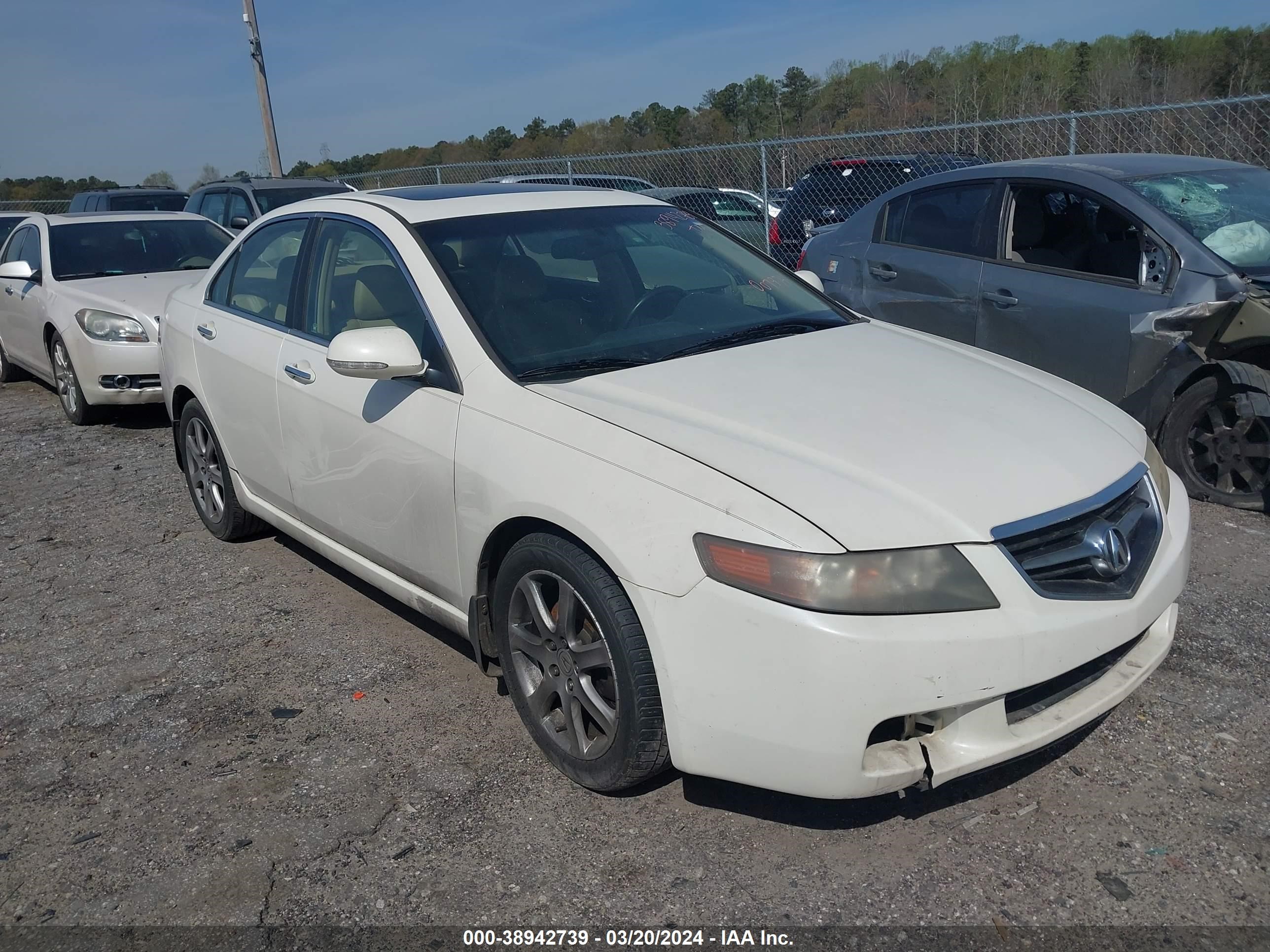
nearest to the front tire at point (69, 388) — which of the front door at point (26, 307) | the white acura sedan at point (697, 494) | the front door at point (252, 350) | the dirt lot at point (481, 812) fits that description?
the front door at point (26, 307)

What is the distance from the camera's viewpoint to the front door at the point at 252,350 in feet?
14.2

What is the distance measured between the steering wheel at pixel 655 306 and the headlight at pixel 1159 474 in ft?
5.26

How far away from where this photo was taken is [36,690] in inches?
155

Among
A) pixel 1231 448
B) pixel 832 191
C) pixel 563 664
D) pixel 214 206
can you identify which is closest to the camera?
pixel 563 664

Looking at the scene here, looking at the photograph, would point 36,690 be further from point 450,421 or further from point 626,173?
point 626,173

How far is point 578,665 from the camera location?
9.71 ft

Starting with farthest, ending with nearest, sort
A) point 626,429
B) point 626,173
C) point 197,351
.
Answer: point 626,173
point 197,351
point 626,429

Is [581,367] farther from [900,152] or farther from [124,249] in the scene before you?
[900,152]

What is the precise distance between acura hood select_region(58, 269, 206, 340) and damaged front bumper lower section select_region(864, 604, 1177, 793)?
21.3 ft

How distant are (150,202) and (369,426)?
1649 cm

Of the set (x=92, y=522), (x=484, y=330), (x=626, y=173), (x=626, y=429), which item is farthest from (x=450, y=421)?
(x=626, y=173)

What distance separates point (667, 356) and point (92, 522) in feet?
13.0

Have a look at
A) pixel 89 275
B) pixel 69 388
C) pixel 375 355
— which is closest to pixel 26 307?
pixel 89 275

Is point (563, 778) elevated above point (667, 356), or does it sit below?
below
